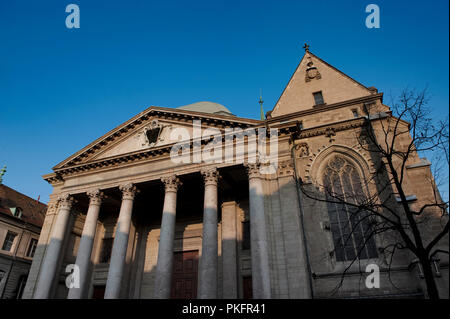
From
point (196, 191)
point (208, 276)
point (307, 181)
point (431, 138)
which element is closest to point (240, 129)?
point (307, 181)

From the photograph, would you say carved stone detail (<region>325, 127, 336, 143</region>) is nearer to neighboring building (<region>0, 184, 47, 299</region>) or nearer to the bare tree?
the bare tree

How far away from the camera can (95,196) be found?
64.1 ft

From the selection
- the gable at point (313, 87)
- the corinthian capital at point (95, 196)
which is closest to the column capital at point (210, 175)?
the gable at point (313, 87)

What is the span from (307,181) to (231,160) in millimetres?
4594

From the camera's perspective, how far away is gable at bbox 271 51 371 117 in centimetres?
2009

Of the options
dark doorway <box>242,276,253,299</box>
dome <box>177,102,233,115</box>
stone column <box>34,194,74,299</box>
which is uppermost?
dome <box>177,102,233,115</box>

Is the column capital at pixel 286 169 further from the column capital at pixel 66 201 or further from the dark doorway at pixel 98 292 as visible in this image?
the dark doorway at pixel 98 292

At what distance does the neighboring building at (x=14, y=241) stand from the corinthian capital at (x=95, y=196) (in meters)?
15.8

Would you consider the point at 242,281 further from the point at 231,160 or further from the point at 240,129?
the point at 240,129

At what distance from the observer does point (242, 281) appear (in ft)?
56.3

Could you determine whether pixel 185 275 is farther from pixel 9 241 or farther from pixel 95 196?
pixel 9 241

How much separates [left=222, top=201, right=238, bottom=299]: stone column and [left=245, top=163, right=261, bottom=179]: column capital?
12.8 feet

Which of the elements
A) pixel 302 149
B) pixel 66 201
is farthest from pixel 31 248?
pixel 302 149

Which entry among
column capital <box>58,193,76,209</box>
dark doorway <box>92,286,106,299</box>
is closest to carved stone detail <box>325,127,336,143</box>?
column capital <box>58,193,76,209</box>
